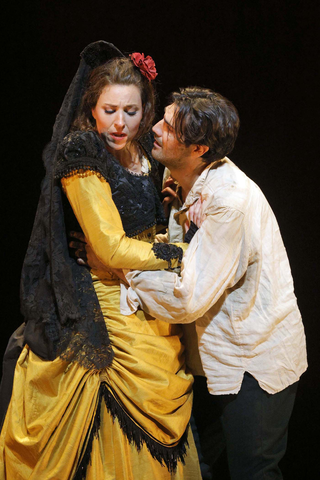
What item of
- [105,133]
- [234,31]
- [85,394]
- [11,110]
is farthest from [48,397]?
[234,31]

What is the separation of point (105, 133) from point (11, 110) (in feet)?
2.94

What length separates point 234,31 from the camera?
2.42 m

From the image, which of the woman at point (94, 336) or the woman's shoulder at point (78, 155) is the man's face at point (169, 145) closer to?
the woman at point (94, 336)

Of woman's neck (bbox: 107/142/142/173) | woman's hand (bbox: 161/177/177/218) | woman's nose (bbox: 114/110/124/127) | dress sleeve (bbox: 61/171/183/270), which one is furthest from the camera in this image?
woman's hand (bbox: 161/177/177/218)

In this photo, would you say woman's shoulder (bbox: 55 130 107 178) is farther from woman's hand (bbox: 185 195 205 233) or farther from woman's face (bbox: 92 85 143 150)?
woman's hand (bbox: 185 195 205 233)

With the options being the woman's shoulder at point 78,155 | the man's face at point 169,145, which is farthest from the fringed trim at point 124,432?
the man's face at point 169,145

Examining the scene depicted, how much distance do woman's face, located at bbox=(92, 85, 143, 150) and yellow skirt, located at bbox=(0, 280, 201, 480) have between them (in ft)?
2.06

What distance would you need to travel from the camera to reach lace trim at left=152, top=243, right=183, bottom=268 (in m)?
1.69

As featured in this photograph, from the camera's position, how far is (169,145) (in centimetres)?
185

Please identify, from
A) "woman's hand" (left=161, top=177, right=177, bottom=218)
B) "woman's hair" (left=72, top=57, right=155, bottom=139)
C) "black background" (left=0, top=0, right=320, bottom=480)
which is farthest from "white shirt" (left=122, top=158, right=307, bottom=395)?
"black background" (left=0, top=0, right=320, bottom=480)

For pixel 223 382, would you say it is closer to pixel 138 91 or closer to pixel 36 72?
pixel 138 91

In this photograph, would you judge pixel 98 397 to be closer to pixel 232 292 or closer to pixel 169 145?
pixel 232 292

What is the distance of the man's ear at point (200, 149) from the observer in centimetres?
182

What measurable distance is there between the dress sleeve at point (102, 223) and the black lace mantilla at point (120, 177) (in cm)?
4
